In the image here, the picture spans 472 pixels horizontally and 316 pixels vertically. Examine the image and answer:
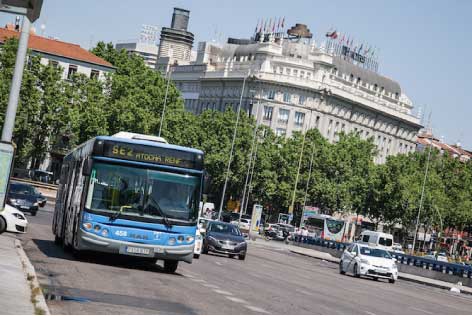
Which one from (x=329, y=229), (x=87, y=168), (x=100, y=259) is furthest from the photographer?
(x=329, y=229)

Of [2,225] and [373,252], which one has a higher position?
[373,252]

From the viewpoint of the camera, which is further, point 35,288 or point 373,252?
point 373,252

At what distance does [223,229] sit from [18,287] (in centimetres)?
2763

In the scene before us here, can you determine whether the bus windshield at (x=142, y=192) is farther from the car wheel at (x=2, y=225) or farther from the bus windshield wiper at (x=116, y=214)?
the car wheel at (x=2, y=225)

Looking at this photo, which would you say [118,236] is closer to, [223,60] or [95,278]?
[95,278]

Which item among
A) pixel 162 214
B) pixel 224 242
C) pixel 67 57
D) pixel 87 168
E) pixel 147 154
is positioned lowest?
pixel 224 242

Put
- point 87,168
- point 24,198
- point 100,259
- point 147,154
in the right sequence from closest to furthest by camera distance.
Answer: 1. point 87,168
2. point 147,154
3. point 100,259
4. point 24,198

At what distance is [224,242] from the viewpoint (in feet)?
137

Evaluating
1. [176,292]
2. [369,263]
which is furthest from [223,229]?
[176,292]

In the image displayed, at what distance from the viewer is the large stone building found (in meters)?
159

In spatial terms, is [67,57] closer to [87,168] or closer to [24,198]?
[24,198]

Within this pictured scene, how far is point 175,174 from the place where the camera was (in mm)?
24469

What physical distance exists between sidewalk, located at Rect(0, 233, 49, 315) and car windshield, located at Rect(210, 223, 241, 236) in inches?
798

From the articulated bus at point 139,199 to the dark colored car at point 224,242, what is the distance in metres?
17.1
